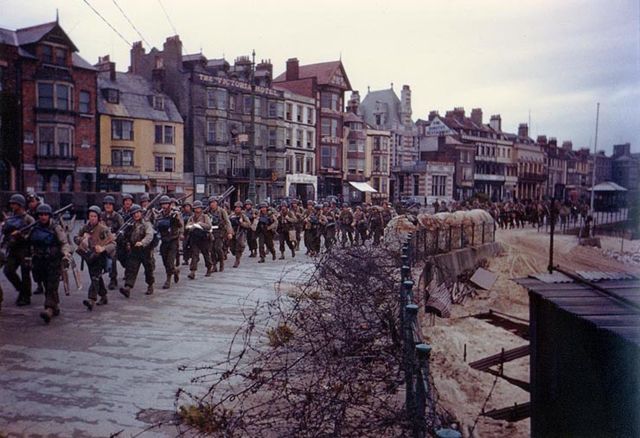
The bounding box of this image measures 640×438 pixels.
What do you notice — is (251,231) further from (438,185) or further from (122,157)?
(438,185)

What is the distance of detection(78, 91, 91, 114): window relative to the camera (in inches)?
658

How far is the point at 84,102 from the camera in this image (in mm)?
17141

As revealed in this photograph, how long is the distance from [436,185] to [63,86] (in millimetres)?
32289

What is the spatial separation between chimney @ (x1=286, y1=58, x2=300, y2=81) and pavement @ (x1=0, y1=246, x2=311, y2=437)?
4490 centimetres

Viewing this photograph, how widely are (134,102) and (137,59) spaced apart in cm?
834

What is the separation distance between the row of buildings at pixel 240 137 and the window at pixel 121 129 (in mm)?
98

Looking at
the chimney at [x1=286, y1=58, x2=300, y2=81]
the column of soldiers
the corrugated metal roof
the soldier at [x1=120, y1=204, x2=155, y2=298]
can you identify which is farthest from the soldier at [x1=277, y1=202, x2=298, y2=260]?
the chimney at [x1=286, y1=58, x2=300, y2=81]

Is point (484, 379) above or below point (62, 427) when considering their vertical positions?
below

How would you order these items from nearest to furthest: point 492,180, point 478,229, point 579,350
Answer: point 579,350, point 478,229, point 492,180

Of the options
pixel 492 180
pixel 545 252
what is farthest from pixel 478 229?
pixel 492 180

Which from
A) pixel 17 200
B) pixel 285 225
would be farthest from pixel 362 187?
pixel 17 200

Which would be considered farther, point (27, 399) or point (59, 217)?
point (59, 217)

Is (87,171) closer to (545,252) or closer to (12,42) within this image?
(12,42)

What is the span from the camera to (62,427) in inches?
193
